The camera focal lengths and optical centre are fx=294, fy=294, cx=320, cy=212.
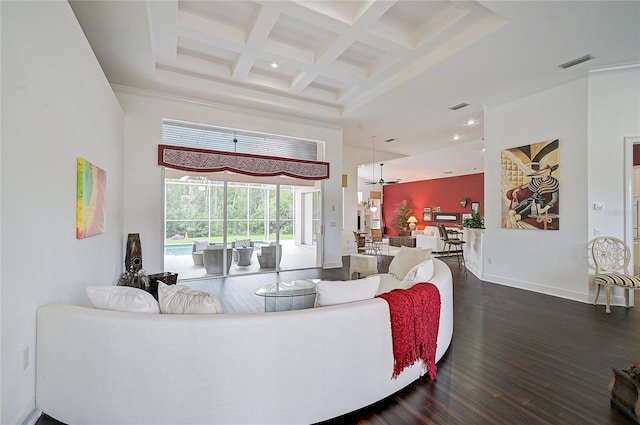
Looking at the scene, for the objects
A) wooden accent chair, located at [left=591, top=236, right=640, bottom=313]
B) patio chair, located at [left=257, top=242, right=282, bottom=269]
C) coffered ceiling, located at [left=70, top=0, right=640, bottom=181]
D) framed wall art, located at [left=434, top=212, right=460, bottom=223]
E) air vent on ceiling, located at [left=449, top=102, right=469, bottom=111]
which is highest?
coffered ceiling, located at [left=70, top=0, right=640, bottom=181]

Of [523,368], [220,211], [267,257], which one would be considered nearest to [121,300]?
[523,368]

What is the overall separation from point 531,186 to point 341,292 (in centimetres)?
468

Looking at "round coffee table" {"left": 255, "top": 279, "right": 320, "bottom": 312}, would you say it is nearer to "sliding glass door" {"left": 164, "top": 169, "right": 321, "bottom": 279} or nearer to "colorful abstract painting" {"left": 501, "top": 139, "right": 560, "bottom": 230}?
"sliding glass door" {"left": 164, "top": 169, "right": 321, "bottom": 279}

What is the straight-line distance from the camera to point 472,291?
16.6ft

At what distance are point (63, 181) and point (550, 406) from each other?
13.1 ft

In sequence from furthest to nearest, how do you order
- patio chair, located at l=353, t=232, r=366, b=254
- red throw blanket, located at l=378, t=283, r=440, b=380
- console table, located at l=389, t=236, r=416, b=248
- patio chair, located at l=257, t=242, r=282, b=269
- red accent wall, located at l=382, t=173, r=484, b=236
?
red accent wall, located at l=382, t=173, r=484, b=236, console table, located at l=389, t=236, r=416, b=248, patio chair, located at l=353, t=232, r=366, b=254, patio chair, located at l=257, t=242, r=282, b=269, red throw blanket, located at l=378, t=283, r=440, b=380

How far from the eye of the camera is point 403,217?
48.4ft

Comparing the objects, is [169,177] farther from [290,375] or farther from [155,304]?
[290,375]

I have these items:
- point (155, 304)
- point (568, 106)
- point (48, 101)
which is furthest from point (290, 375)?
point (568, 106)

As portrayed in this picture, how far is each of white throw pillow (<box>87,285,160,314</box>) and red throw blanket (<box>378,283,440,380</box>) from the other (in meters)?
1.60

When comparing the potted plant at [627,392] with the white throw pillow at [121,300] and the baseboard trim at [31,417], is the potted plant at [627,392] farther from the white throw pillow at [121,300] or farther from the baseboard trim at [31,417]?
the baseboard trim at [31,417]

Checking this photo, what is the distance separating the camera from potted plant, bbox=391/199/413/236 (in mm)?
14420

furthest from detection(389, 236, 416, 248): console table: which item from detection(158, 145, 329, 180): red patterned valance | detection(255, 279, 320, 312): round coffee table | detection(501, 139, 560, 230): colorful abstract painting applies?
detection(255, 279, 320, 312): round coffee table

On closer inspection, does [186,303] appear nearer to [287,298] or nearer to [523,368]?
[287,298]
